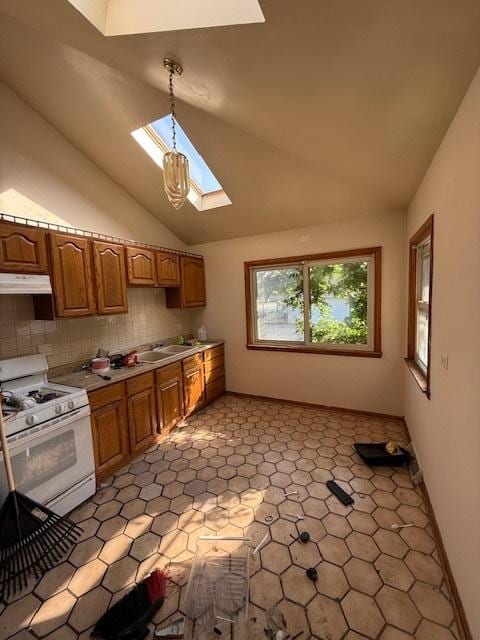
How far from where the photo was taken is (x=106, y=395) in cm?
229

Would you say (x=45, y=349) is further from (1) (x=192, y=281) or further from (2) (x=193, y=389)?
(1) (x=192, y=281)

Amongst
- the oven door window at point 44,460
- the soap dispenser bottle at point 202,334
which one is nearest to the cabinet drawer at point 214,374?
the soap dispenser bottle at point 202,334

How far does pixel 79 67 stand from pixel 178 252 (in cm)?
192

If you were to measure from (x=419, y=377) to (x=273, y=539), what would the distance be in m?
1.64

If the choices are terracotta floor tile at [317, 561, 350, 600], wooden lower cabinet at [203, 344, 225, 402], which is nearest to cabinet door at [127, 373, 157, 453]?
wooden lower cabinet at [203, 344, 225, 402]

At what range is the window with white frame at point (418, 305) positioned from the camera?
2.35m

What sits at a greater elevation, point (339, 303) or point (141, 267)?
point (141, 267)

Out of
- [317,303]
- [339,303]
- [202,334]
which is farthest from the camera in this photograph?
[202,334]

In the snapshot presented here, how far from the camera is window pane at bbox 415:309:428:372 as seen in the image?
2.35 m

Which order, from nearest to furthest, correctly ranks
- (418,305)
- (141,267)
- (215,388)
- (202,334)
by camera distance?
(418,305) < (141,267) < (215,388) < (202,334)

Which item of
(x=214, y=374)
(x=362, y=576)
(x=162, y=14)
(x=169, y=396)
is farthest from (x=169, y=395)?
(x=162, y=14)

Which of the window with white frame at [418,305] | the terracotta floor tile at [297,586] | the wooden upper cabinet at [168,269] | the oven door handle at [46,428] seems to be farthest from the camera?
the wooden upper cabinet at [168,269]

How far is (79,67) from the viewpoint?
1911 millimetres

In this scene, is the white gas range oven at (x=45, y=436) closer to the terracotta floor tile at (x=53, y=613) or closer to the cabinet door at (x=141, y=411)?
the cabinet door at (x=141, y=411)
